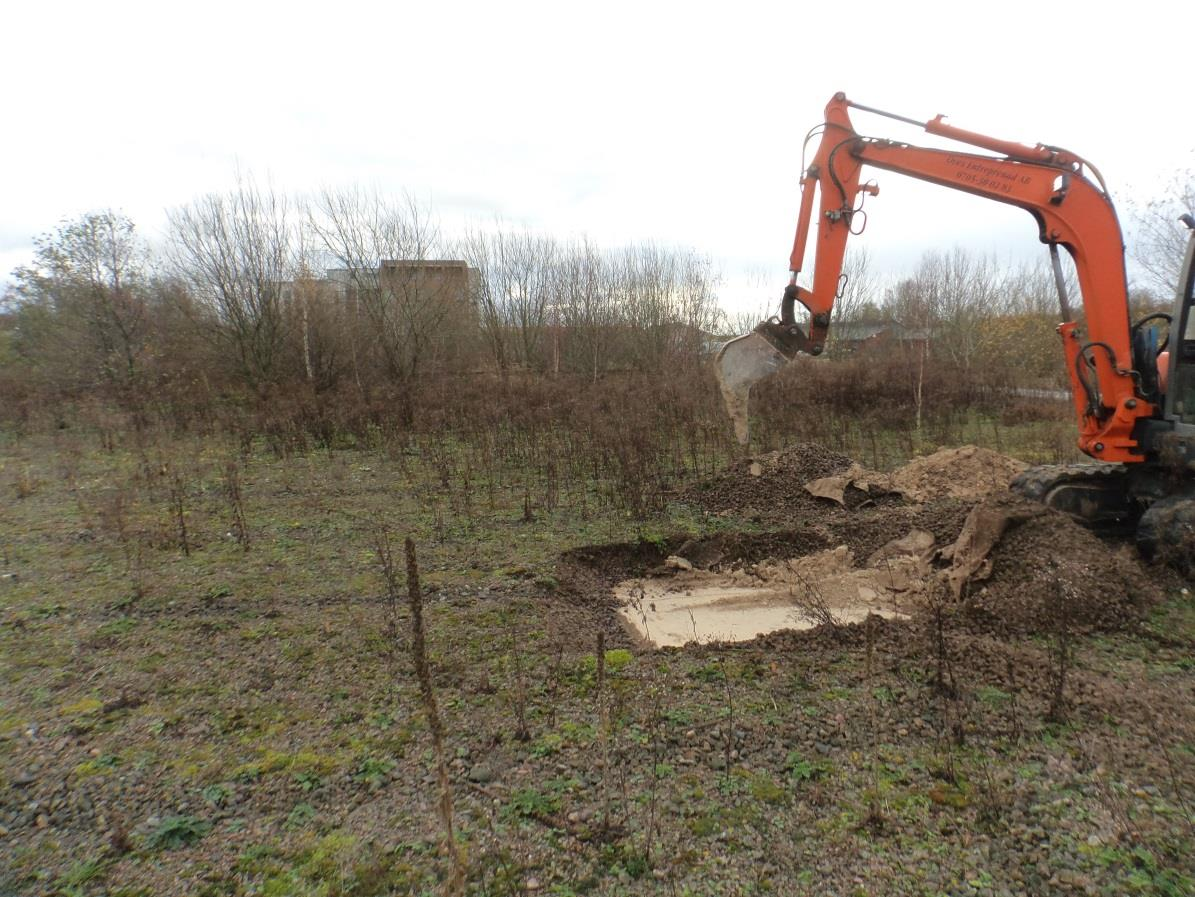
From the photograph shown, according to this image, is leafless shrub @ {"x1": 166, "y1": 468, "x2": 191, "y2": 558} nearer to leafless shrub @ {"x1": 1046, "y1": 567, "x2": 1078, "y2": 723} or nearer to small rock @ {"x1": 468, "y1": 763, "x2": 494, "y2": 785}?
small rock @ {"x1": 468, "y1": 763, "x2": 494, "y2": 785}

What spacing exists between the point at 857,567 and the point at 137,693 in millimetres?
5782

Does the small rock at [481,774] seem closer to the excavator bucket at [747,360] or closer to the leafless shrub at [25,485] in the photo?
the excavator bucket at [747,360]

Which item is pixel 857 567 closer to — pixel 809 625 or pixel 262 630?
pixel 809 625

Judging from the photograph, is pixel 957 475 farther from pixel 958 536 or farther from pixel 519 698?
pixel 519 698

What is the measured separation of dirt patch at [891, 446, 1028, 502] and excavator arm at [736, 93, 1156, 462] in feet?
8.33

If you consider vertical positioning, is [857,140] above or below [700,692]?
above

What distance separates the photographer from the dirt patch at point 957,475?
882 centimetres

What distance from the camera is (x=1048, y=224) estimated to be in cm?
624

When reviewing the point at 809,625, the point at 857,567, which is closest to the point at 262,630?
the point at 809,625

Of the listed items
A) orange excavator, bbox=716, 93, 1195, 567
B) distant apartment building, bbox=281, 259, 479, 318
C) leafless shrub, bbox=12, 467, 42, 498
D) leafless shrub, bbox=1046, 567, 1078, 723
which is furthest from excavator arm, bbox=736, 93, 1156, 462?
distant apartment building, bbox=281, 259, 479, 318

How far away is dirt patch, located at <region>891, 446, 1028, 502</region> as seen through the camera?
8820 mm

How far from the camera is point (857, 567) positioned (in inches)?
259

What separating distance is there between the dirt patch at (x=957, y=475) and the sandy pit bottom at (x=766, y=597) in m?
2.72

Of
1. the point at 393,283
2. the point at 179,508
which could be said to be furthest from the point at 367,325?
the point at 179,508
